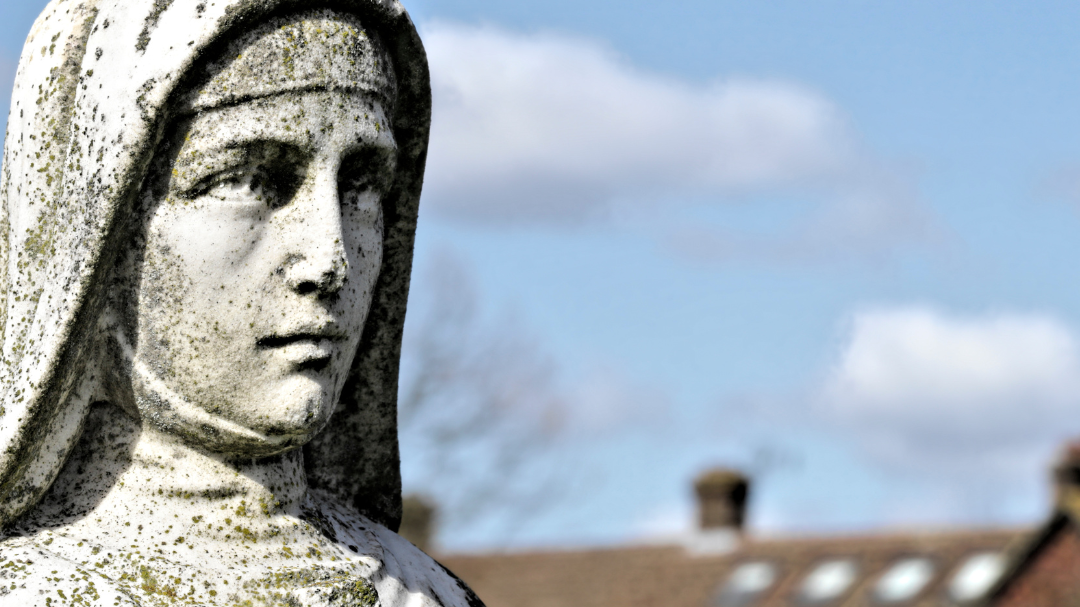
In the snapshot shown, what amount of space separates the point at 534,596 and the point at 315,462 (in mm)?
27388

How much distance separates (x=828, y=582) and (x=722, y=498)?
5.28 m

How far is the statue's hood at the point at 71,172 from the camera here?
3.64 m

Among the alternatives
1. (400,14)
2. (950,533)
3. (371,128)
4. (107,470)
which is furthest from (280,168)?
(950,533)

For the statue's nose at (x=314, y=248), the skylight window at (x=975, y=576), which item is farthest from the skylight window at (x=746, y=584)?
the statue's nose at (x=314, y=248)

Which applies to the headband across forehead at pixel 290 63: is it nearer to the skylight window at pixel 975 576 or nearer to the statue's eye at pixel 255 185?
the statue's eye at pixel 255 185

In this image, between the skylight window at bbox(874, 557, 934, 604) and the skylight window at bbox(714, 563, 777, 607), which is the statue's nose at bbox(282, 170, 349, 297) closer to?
the skylight window at bbox(874, 557, 934, 604)

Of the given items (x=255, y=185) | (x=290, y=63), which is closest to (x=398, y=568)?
(x=255, y=185)

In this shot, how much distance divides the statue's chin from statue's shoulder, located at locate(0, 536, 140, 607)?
0.39 m

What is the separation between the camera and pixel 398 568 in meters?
4.25

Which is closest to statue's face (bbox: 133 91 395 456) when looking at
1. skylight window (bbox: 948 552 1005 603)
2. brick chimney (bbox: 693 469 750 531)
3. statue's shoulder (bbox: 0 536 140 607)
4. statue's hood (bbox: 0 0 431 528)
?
statue's hood (bbox: 0 0 431 528)

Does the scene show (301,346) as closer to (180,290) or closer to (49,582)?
(180,290)

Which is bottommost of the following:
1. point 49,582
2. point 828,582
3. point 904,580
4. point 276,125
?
point 49,582

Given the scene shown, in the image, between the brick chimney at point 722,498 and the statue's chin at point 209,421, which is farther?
the brick chimney at point 722,498

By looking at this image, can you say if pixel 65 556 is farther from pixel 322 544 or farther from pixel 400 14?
pixel 400 14
